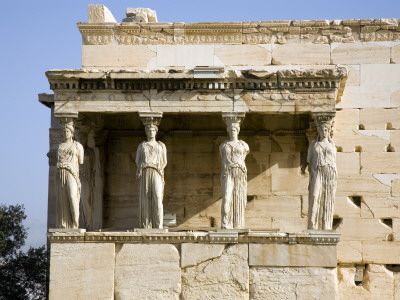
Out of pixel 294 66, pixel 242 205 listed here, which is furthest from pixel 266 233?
pixel 294 66

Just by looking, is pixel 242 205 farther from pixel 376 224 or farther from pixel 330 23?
pixel 330 23

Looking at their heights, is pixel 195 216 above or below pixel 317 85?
below

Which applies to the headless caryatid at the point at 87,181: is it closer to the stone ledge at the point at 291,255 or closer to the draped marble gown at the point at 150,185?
the draped marble gown at the point at 150,185

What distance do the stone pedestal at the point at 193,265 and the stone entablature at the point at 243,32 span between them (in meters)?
3.57

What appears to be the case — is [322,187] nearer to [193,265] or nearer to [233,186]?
[233,186]

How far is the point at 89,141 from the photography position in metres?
17.0

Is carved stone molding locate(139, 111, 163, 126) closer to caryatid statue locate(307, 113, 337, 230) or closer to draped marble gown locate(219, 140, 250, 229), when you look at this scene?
draped marble gown locate(219, 140, 250, 229)

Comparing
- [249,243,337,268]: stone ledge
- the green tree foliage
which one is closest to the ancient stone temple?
[249,243,337,268]: stone ledge

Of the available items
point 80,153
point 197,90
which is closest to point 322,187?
point 197,90

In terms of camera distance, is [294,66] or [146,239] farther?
[294,66]

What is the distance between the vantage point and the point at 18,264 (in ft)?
67.6

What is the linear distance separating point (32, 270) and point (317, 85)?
7.86 meters

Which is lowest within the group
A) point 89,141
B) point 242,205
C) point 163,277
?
point 163,277

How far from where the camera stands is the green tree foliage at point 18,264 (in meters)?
20.1
